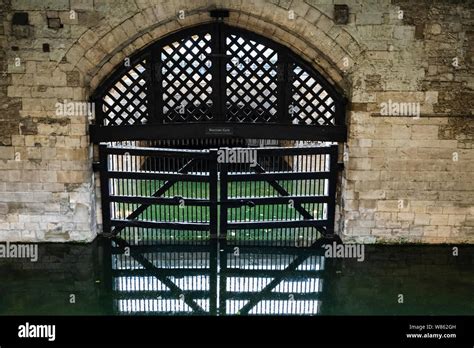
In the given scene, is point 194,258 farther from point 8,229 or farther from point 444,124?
point 444,124

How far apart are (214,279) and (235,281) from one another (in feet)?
0.87

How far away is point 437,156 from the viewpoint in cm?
781

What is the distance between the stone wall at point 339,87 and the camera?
736 centimetres

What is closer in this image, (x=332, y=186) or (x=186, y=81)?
(x=186, y=81)

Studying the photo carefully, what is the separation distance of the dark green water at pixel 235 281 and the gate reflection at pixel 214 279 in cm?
1

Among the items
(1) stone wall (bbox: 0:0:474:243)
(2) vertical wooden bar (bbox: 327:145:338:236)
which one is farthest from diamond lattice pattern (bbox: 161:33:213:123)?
(2) vertical wooden bar (bbox: 327:145:338:236)

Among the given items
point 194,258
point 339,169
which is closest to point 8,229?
point 194,258

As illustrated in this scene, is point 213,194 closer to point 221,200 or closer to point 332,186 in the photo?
point 221,200

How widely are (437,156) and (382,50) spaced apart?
1.61 meters

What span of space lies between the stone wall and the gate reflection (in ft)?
2.81

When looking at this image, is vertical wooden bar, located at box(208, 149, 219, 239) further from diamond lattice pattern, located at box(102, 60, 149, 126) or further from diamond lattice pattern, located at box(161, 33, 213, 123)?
diamond lattice pattern, located at box(102, 60, 149, 126)

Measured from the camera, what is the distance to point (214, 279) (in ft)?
23.8


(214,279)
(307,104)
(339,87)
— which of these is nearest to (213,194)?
(214,279)

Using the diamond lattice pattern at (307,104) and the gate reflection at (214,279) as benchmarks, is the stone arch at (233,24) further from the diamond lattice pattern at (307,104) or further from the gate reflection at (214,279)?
the gate reflection at (214,279)
